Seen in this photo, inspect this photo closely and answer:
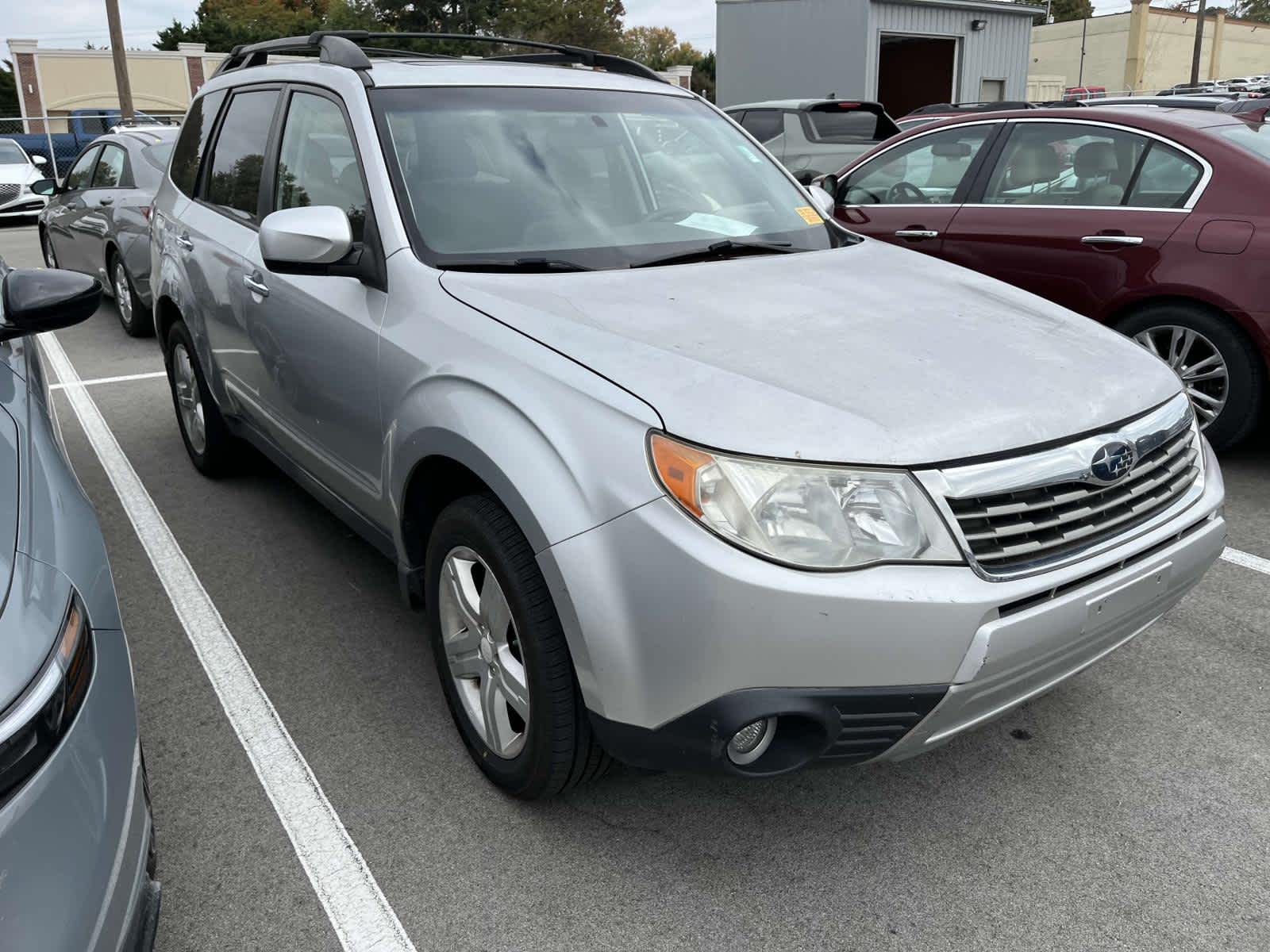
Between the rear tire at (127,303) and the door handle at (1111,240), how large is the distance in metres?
6.46

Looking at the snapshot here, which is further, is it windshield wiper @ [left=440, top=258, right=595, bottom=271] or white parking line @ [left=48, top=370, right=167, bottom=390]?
white parking line @ [left=48, top=370, right=167, bottom=390]

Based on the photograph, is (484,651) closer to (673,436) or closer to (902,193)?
(673,436)

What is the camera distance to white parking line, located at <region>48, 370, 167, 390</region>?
681 centimetres

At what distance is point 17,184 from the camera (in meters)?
17.6

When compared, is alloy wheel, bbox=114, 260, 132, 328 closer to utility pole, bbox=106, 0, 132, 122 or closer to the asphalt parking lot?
the asphalt parking lot

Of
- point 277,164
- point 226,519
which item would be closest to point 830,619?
point 277,164

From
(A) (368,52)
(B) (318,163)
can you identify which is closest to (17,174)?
(A) (368,52)

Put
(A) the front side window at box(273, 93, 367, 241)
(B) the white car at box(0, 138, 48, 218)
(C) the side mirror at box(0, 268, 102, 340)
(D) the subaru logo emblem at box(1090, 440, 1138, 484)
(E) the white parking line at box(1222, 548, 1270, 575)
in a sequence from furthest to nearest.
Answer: (B) the white car at box(0, 138, 48, 218)
(E) the white parking line at box(1222, 548, 1270, 575)
(A) the front side window at box(273, 93, 367, 241)
(C) the side mirror at box(0, 268, 102, 340)
(D) the subaru logo emblem at box(1090, 440, 1138, 484)

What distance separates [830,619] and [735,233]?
1694mm

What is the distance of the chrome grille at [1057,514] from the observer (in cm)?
202

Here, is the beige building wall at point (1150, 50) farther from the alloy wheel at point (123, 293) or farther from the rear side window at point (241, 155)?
the rear side window at point (241, 155)

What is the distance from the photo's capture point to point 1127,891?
2.26 meters

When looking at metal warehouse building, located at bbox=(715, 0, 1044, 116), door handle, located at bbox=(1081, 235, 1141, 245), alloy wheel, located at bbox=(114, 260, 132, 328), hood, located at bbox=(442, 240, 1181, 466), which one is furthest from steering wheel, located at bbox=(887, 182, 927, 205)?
metal warehouse building, located at bbox=(715, 0, 1044, 116)

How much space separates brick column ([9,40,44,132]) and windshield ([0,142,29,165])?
2546 cm
